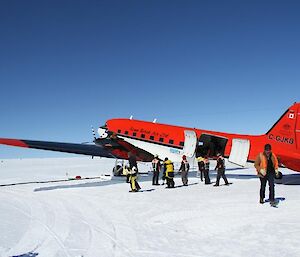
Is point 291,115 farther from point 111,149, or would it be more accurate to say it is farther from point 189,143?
point 111,149

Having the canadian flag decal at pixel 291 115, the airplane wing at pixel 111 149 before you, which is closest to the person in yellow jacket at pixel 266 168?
the canadian flag decal at pixel 291 115

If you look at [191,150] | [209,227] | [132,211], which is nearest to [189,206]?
[132,211]

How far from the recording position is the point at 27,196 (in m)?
15.0

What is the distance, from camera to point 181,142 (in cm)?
2312

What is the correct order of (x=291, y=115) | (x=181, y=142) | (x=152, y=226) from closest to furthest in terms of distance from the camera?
(x=152, y=226)
(x=291, y=115)
(x=181, y=142)

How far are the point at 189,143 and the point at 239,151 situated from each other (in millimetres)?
3902

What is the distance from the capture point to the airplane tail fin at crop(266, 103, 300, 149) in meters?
18.4

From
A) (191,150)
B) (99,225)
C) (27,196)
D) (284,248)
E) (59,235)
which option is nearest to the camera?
(284,248)

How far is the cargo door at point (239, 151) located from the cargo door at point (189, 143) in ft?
10.2

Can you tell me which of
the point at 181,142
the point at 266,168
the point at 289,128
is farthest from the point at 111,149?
the point at 266,168

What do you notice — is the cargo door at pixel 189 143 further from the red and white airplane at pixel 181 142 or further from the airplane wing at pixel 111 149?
the airplane wing at pixel 111 149

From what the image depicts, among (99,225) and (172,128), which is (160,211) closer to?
(99,225)

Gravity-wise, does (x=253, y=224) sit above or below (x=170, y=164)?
below

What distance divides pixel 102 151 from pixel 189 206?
15874 mm
